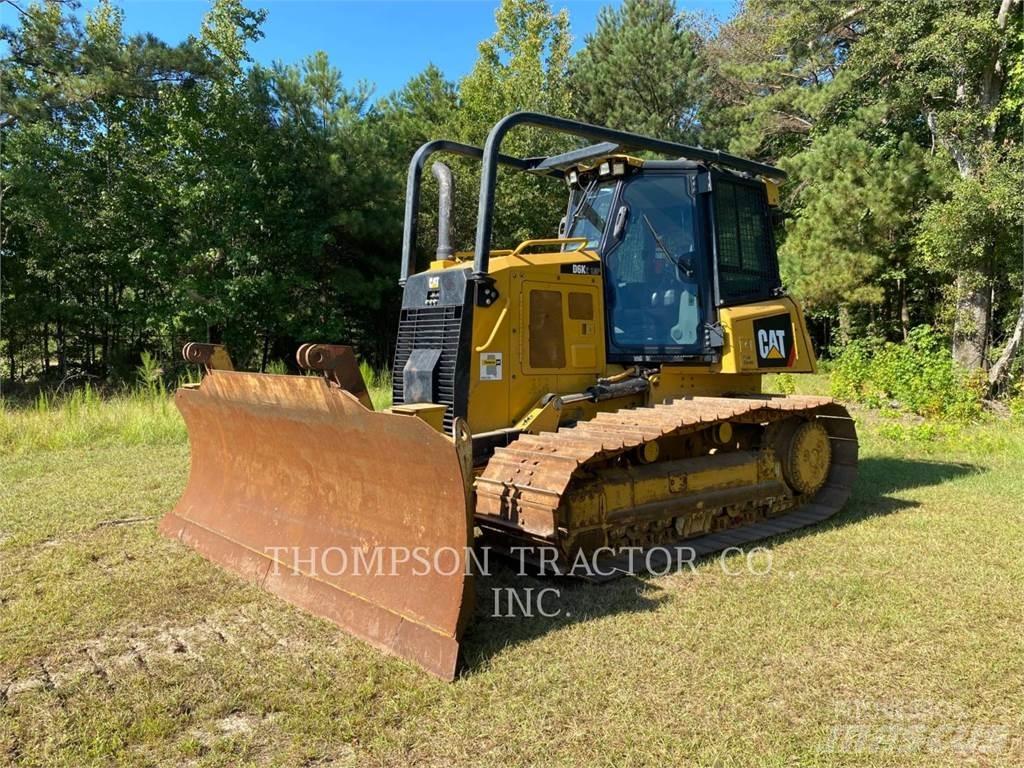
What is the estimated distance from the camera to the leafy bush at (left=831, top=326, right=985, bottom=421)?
36.8ft

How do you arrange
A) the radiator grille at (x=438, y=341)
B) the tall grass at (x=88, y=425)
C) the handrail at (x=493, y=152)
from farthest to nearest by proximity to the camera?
1. the tall grass at (x=88, y=425)
2. the radiator grille at (x=438, y=341)
3. the handrail at (x=493, y=152)

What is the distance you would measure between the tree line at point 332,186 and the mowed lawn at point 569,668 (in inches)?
447

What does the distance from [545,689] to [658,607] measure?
1.11 m

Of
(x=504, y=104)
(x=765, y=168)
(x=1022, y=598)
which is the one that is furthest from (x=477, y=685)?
(x=504, y=104)

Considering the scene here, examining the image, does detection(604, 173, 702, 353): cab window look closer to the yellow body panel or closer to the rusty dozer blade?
the yellow body panel

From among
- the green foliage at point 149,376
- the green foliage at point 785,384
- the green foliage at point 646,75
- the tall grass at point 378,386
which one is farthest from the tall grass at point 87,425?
the green foliage at point 646,75

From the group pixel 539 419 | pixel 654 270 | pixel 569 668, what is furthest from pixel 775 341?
pixel 569 668

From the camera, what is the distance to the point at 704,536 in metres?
5.39

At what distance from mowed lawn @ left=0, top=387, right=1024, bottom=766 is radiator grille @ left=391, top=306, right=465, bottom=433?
3.96ft

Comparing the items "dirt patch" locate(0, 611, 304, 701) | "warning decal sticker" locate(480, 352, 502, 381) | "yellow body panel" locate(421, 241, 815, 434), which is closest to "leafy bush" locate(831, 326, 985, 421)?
"yellow body panel" locate(421, 241, 815, 434)

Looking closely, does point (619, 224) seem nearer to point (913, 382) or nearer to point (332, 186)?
point (913, 382)

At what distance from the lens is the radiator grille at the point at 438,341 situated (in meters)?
4.99

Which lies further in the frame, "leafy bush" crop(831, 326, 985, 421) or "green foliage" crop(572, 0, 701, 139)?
"green foliage" crop(572, 0, 701, 139)

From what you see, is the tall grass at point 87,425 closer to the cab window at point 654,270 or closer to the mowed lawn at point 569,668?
the mowed lawn at point 569,668
